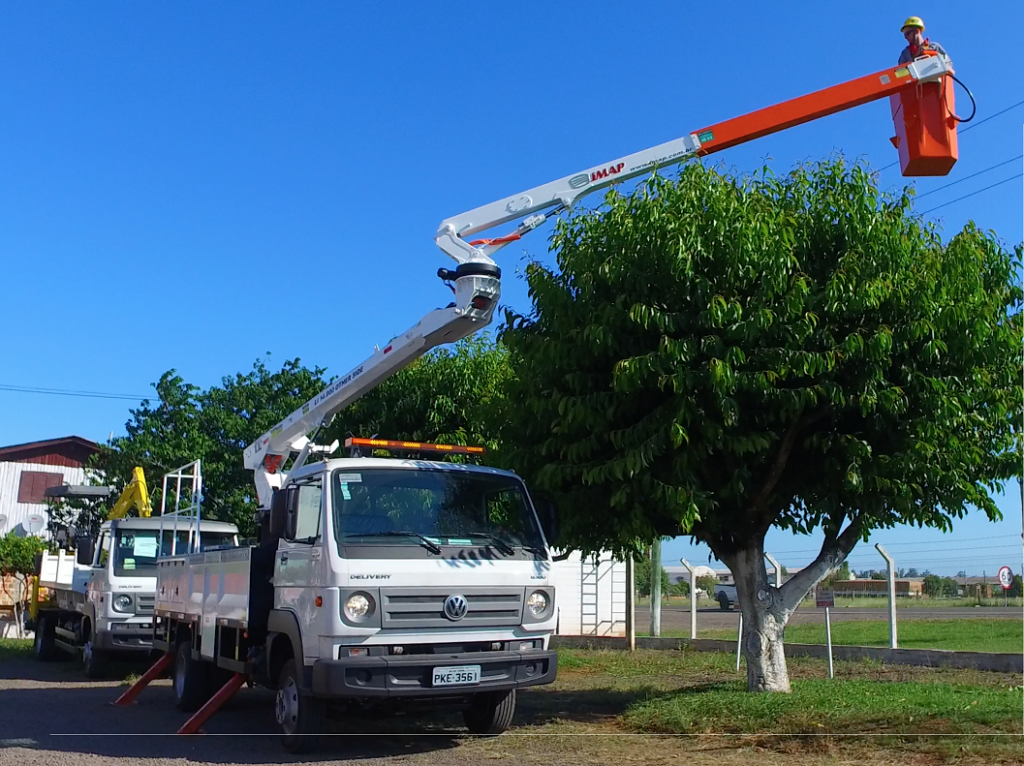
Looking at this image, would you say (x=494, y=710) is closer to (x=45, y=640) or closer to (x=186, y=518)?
(x=186, y=518)

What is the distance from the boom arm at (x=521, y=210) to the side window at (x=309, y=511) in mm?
2427

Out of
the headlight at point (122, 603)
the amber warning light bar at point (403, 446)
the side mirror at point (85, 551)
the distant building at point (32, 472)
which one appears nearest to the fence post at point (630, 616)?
the headlight at point (122, 603)

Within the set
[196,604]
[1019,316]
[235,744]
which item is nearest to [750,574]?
[1019,316]

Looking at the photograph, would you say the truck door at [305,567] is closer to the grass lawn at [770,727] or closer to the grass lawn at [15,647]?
the grass lawn at [770,727]

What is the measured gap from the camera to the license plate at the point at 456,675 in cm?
795

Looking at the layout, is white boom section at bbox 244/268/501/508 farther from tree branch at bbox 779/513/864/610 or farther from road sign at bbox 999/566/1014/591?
road sign at bbox 999/566/1014/591

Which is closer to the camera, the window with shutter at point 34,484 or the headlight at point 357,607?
the headlight at point 357,607

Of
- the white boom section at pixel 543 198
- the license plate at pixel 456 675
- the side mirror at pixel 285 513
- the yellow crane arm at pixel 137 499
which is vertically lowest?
the license plate at pixel 456 675

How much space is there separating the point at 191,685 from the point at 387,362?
4.20 m

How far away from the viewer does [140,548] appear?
15336mm

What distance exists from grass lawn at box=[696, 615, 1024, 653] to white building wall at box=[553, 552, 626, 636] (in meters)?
2.65

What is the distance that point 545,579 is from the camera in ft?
28.8

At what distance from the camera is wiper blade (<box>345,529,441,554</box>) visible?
8211 millimetres

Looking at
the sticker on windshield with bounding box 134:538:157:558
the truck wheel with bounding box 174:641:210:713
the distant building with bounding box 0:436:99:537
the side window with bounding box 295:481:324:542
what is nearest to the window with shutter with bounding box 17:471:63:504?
the distant building with bounding box 0:436:99:537
